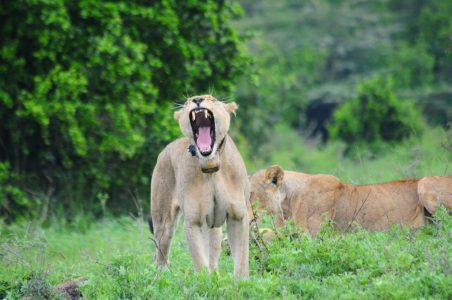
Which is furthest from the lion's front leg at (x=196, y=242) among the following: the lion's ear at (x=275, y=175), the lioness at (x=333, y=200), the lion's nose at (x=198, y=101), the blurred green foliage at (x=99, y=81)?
the blurred green foliage at (x=99, y=81)

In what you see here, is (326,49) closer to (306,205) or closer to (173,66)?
(173,66)

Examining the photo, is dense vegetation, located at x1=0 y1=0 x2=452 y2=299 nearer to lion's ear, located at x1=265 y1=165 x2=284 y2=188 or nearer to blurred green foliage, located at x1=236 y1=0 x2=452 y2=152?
lion's ear, located at x1=265 y1=165 x2=284 y2=188

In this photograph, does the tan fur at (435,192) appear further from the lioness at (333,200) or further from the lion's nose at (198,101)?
the lion's nose at (198,101)

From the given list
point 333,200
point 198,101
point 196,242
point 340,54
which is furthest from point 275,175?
point 340,54

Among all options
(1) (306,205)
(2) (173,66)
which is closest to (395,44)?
(2) (173,66)

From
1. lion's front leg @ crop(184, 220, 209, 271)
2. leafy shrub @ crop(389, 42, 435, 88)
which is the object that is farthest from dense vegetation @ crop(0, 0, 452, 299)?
leafy shrub @ crop(389, 42, 435, 88)

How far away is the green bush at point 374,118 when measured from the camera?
1816 cm

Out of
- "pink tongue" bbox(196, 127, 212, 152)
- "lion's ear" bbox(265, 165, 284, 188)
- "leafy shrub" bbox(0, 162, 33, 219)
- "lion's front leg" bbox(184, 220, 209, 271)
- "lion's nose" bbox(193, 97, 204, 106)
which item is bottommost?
"leafy shrub" bbox(0, 162, 33, 219)

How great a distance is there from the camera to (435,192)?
300 inches

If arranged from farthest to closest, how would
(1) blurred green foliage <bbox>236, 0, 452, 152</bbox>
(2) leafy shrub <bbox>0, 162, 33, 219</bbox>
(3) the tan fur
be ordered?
1. (1) blurred green foliage <bbox>236, 0, 452, 152</bbox>
2. (2) leafy shrub <bbox>0, 162, 33, 219</bbox>
3. (3) the tan fur

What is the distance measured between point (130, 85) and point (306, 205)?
15.8 feet

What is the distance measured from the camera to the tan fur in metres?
7.55

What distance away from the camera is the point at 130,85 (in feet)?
40.4

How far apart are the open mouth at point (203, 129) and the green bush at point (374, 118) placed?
11.6 meters
